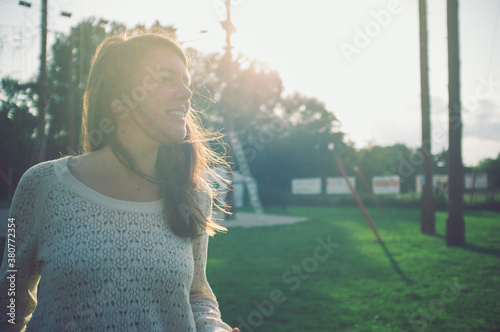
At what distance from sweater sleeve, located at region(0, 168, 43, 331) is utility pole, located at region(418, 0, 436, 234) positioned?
477 inches

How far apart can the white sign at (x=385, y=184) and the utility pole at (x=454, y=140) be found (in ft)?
74.4

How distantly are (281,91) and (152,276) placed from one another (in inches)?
1991

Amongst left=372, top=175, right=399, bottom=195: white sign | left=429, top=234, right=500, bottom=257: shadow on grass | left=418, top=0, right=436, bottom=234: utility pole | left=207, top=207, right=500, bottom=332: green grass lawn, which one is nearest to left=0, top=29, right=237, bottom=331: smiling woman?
left=207, top=207, right=500, bottom=332: green grass lawn

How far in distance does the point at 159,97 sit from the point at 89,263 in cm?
71

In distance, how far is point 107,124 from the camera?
161cm

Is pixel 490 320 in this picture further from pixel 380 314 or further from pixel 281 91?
pixel 281 91

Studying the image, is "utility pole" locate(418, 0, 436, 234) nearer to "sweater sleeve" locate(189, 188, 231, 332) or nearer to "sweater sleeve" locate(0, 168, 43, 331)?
"sweater sleeve" locate(189, 188, 231, 332)

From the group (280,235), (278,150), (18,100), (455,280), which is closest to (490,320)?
(455,280)

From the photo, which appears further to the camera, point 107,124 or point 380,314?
point 380,314

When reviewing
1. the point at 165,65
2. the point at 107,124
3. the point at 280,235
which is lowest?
the point at 280,235

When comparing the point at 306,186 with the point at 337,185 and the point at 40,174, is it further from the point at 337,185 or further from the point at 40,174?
the point at 40,174

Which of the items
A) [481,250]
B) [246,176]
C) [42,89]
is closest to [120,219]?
[481,250]

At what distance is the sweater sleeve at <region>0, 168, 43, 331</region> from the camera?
1374 millimetres

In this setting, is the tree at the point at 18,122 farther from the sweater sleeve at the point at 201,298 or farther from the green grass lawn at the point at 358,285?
the sweater sleeve at the point at 201,298
